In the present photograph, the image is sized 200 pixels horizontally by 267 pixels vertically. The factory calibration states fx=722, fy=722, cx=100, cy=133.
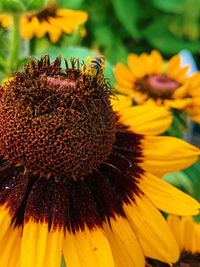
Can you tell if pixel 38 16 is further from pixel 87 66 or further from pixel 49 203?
pixel 49 203

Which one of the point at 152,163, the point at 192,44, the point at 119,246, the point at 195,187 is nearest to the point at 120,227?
the point at 119,246

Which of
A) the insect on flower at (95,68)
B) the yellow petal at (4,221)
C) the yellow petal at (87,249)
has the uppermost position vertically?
the insect on flower at (95,68)

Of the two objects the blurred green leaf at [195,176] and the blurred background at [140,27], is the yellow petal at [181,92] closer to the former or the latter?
the blurred green leaf at [195,176]

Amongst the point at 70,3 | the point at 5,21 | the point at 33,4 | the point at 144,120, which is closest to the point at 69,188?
the point at 144,120

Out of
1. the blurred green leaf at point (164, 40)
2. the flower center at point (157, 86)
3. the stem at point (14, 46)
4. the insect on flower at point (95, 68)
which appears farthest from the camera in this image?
the blurred green leaf at point (164, 40)

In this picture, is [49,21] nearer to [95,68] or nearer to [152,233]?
[95,68]

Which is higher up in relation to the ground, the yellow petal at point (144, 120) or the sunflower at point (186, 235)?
the yellow petal at point (144, 120)

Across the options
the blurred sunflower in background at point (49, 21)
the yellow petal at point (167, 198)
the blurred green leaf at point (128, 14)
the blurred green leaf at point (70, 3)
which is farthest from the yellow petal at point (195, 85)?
the blurred green leaf at point (128, 14)
